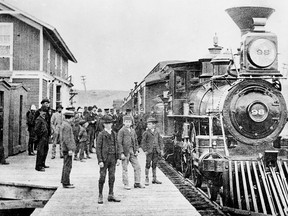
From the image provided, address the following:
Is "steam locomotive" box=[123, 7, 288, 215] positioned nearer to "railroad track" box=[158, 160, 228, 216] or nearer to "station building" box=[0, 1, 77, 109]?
"railroad track" box=[158, 160, 228, 216]

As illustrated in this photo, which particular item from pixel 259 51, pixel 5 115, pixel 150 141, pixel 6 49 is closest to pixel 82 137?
pixel 5 115

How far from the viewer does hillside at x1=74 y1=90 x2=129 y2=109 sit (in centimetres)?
9588

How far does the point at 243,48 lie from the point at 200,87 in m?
2.72

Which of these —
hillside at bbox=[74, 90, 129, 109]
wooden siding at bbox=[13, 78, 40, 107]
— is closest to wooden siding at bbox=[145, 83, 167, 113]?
wooden siding at bbox=[13, 78, 40, 107]

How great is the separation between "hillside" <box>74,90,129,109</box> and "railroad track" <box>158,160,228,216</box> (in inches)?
3247

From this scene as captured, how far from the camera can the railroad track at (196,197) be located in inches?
284

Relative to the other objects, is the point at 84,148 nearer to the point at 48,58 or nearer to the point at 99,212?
the point at 99,212

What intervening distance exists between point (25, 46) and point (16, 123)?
5921 millimetres

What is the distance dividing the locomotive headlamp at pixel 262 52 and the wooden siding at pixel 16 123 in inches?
284

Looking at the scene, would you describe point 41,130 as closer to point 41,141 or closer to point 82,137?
point 41,141

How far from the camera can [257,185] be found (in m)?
6.87

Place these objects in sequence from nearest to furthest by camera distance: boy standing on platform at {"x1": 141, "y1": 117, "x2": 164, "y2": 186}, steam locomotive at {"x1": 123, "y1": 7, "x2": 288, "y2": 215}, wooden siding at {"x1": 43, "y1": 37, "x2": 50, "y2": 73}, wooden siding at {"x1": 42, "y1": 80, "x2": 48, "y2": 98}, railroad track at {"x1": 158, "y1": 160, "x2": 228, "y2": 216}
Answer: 1. steam locomotive at {"x1": 123, "y1": 7, "x2": 288, "y2": 215}
2. railroad track at {"x1": 158, "y1": 160, "x2": 228, "y2": 216}
3. boy standing on platform at {"x1": 141, "y1": 117, "x2": 164, "y2": 186}
4. wooden siding at {"x1": 42, "y1": 80, "x2": 48, "y2": 98}
5. wooden siding at {"x1": 43, "y1": 37, "x2": 50, "y2": 73}

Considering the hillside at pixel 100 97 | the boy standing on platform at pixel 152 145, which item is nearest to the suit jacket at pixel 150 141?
the boy standing on platform at pixel 152 145

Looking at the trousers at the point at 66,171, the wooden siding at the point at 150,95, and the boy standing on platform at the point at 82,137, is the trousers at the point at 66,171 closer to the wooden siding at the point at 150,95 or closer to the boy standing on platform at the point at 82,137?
the boy standing on platform at the point at 82,137
